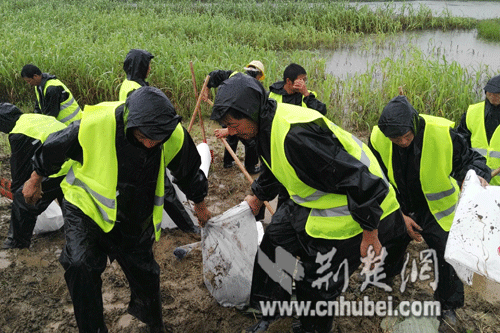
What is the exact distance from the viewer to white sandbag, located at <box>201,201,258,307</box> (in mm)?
2545

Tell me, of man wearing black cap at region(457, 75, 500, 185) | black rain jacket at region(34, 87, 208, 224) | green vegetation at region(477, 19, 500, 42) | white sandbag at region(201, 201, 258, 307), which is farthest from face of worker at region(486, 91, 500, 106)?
green vegetation at region(477, 19, 500, 42)

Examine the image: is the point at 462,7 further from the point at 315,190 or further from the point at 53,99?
the point at 315,190

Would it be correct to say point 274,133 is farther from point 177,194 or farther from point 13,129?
point 13,129

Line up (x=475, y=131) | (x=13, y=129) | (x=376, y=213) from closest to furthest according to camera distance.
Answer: (x=376, y=213)
(x=13, y=129)
(x=475, y=131)

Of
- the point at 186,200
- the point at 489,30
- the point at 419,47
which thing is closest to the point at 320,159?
the point at 186,200

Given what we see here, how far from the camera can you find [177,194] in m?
3.43

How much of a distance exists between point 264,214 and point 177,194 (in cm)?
80

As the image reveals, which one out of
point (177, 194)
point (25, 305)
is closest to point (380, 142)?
point (177, 194)

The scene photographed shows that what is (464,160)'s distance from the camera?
2.39m

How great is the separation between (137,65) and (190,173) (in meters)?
2.07

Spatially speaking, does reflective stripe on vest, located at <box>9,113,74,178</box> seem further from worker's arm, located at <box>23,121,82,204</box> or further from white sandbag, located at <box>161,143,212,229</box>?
worker's arm, located at <box>23,121,82,204</box>

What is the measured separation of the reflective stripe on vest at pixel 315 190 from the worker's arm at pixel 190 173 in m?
0.46

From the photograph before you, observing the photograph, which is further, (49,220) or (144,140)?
(49,220)

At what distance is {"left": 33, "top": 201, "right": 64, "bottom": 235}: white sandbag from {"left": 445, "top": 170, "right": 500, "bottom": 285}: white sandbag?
2.89 m
